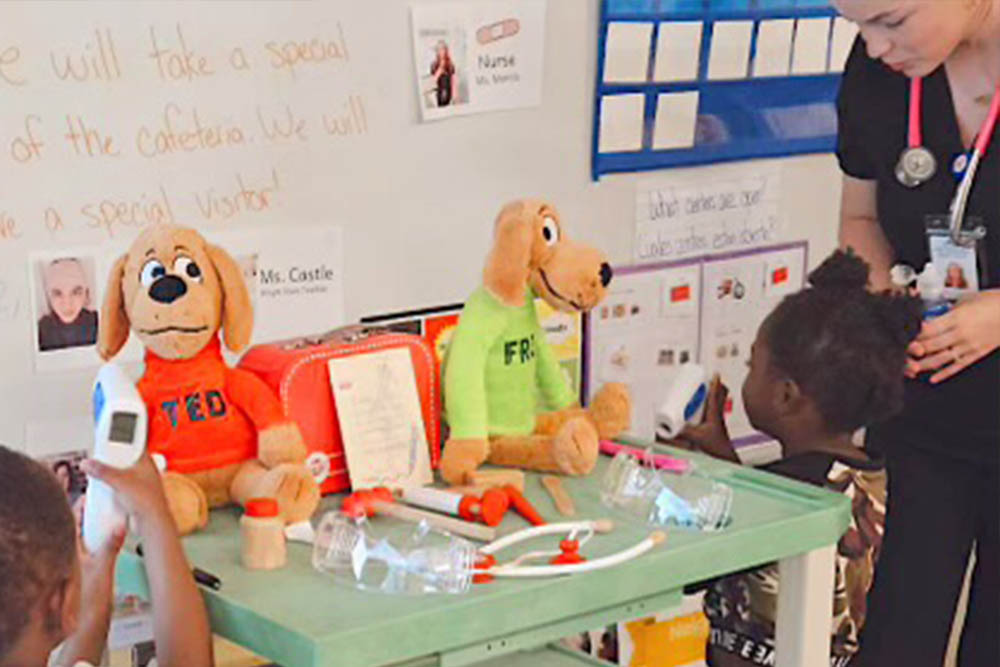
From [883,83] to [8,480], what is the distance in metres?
1.16

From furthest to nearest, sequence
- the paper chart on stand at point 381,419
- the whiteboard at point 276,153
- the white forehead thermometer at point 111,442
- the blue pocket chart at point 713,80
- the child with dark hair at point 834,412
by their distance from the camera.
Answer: the blue pocket chart at point 713,80
the child with dark hair at point 834,412
the whiteboard at point 276,153
the paper chart on stand at point 381,419
the white forehead thermometer at point 111,442

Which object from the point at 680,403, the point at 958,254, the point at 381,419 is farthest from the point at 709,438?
the point at 381,419

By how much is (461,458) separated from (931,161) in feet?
2.24

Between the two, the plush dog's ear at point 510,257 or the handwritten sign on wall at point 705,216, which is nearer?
the plush dog's ear at point 510,257

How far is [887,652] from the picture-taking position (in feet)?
6.56

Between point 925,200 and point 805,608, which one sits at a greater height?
point 925,200

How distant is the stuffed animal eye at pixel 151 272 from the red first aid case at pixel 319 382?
5.8 inches

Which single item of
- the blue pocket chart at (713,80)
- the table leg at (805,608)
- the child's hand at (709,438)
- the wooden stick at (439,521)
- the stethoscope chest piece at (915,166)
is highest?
the blue pocket chart at (713,80)

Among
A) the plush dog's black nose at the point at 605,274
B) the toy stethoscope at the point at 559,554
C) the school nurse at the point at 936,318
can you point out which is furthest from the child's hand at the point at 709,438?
the toy stethoscope at the point at 559,554

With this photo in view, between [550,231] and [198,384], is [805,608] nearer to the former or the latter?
[550,231]

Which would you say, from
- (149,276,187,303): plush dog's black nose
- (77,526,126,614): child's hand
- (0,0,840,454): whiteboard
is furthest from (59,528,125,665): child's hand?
(0,0,840,454): whiteboard

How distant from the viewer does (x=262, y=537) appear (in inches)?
55.9

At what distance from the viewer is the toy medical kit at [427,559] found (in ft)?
4.61

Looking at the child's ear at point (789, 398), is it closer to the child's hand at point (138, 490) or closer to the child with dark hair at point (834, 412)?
the child with dark hair at point (834, 412)
